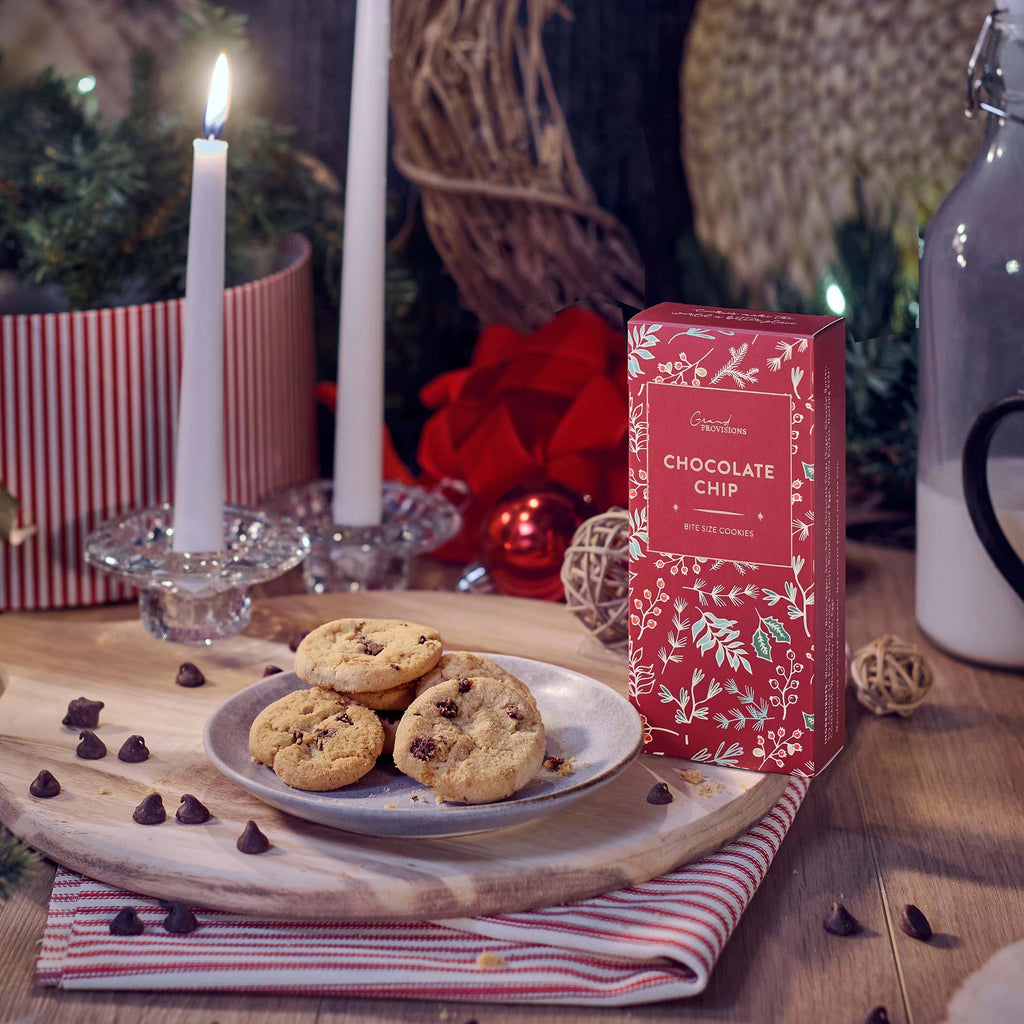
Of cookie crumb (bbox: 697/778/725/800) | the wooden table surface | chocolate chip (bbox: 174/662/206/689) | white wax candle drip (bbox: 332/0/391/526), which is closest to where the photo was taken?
the wooden table surface

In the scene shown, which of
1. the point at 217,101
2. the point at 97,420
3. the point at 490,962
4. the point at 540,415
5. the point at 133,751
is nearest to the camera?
the point at 490,962

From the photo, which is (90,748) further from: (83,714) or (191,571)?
(191,571)

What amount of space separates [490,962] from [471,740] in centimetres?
10

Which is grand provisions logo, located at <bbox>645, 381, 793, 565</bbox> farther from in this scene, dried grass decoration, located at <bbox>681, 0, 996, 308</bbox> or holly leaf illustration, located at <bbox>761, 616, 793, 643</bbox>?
dried grass decoration, located at <bbox>681, 0, 996, 308</bbox>

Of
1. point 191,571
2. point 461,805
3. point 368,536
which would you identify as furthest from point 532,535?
point 461,805

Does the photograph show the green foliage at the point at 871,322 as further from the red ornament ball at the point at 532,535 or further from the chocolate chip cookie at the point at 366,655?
the chocolate chip cookie at the point at 366,655

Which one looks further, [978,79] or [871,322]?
[871,322]

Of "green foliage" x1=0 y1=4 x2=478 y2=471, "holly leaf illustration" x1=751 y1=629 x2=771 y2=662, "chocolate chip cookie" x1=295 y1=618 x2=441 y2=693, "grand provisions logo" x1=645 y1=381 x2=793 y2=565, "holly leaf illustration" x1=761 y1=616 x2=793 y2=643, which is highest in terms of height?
"green foliage" x1=0 y1=4 x2=478 y2=471

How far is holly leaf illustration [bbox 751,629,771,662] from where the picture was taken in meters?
0.64

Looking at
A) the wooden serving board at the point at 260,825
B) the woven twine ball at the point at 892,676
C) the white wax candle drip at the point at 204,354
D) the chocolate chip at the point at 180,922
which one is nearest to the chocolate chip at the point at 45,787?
the wooden serving board at the point at 260,825

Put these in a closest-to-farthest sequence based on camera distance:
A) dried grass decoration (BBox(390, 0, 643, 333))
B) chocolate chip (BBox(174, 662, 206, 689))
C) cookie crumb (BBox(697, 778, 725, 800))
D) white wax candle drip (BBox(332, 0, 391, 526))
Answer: cookie crumb (BBox(697, 778, 725, 800)) < chocolate chip (BBox(174, 662, 206, 689)) < white wax candle drip (BBox(332, 0, 391, 526)) < dried grass decoration (BBox(390, 0, 643, 333))

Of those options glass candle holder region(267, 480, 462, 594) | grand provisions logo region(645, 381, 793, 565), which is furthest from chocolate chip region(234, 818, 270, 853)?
glass candle holder region(267, 480, 462, 594)

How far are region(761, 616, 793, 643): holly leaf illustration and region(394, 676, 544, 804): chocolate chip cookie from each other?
0.12 m

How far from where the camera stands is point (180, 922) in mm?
564
